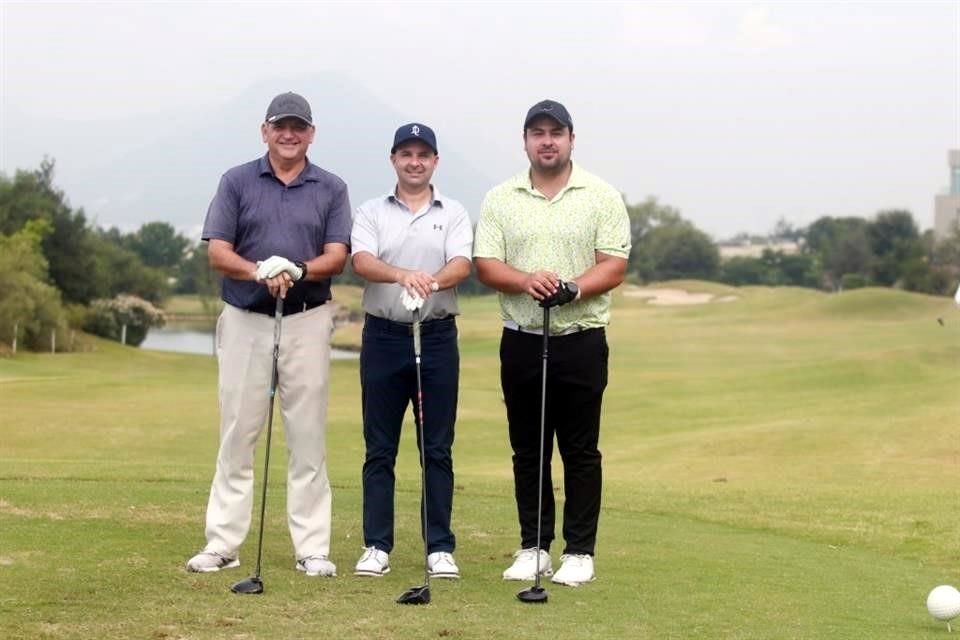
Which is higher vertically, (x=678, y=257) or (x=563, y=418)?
(x=678, y=257)

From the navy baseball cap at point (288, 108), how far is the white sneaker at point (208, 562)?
2213 millimetres

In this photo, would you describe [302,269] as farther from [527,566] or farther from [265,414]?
[527,566]

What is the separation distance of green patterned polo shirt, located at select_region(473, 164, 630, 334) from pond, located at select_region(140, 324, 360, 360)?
7848 cm

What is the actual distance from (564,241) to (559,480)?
9.15 meters

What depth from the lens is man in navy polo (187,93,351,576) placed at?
24.3ft

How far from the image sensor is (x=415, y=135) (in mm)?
7438

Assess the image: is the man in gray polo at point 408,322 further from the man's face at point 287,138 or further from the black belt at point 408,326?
the man's face at point 287,138

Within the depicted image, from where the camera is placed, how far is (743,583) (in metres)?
7.76

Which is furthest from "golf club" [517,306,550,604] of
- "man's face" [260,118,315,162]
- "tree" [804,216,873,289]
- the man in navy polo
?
"tree" [804,216,873,289]

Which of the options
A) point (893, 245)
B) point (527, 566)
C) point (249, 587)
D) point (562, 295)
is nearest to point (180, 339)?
point (893, 245)

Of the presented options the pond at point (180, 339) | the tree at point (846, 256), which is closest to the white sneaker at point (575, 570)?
the pond at point (180, 339)

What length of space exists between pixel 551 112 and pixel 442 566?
2372 millimetres

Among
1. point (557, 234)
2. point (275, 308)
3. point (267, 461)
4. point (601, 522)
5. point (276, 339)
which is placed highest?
point (557, 234)

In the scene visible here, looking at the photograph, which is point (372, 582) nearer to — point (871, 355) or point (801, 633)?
point (801, 633)
